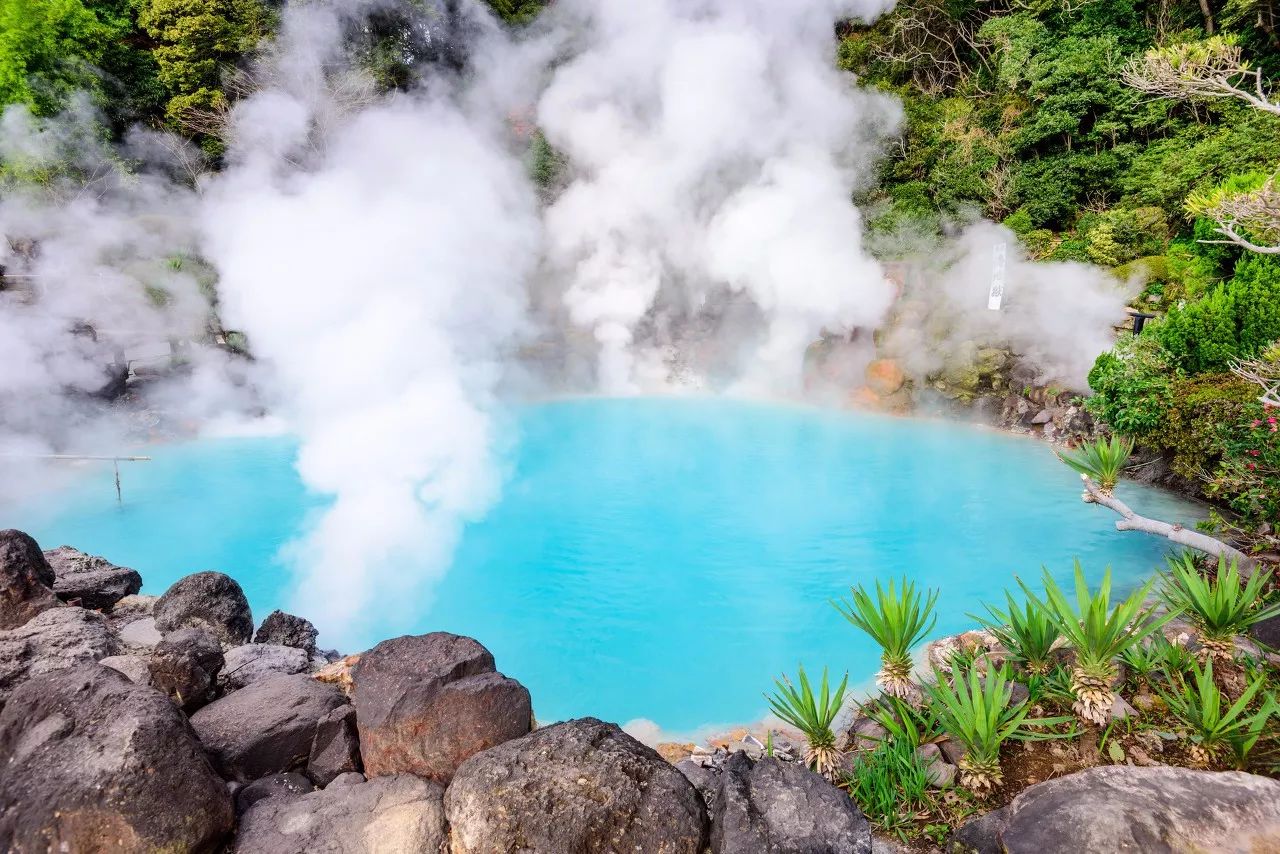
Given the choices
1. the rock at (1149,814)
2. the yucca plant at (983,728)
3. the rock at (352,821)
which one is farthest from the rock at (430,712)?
the rock at (1149,814)

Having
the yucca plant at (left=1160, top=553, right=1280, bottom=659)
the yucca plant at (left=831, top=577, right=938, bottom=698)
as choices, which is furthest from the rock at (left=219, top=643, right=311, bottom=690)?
the yucca plant at (left=1160, top=553, right=1280, bottom=659)

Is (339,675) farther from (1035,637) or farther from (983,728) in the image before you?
(1035,637)

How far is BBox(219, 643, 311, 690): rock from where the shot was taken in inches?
155

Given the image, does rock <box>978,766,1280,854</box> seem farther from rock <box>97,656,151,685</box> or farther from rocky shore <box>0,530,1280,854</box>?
rock <box>97,656,151,685</box>

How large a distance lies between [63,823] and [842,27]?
783 inches

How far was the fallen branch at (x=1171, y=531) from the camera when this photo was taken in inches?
171

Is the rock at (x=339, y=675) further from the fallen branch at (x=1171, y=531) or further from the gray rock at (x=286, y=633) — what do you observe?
the fallen branch at (x=1171, y=531)

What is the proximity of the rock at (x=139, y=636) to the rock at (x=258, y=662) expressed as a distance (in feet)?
1.37

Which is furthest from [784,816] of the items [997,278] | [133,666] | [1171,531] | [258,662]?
[997,278]

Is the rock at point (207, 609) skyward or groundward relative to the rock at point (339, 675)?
skyward

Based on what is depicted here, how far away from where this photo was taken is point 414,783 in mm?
2627

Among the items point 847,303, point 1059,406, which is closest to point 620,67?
point 847,303

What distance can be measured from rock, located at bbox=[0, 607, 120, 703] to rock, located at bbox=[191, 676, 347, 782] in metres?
0.69

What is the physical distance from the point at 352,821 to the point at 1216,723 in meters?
3.30
